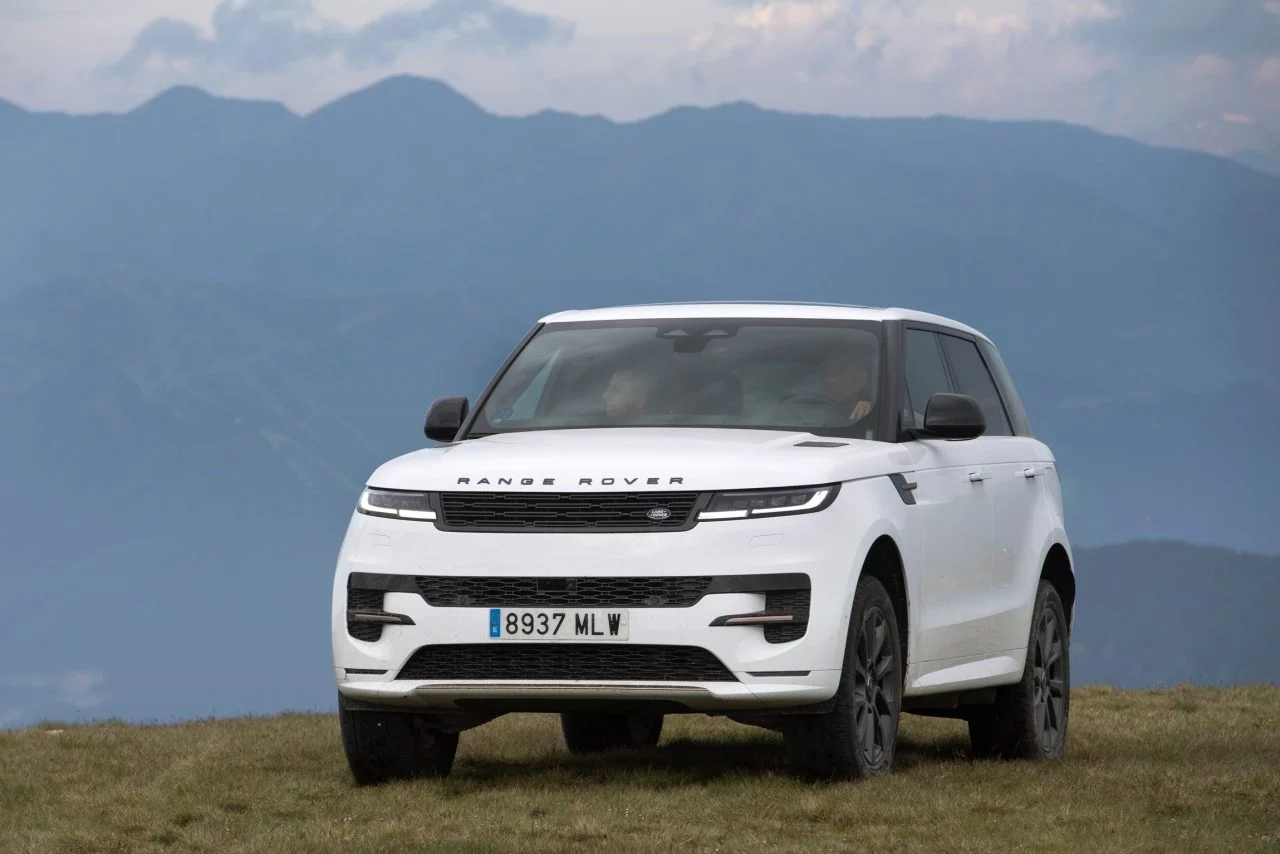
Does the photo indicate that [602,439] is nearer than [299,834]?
No

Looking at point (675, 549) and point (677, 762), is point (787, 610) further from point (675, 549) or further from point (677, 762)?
point (677, 762)

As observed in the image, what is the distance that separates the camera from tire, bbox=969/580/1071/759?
1055 centimetres

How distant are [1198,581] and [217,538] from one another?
62.9m

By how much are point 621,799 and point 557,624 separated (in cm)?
72

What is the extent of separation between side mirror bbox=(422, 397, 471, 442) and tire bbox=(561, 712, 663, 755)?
193 cm

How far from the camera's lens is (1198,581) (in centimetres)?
12269

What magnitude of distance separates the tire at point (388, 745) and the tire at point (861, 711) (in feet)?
5.06

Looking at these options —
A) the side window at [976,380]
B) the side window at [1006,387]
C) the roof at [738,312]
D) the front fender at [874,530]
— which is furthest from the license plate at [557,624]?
the side window at [1006,387]

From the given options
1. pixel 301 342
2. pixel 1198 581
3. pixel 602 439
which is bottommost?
pixel 1198 581

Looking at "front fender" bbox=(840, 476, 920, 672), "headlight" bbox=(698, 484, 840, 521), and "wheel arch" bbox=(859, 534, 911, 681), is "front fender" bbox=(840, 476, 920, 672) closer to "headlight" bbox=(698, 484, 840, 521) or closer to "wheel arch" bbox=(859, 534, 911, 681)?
"wheel arch" bbox=(859, 534, 911, 681)

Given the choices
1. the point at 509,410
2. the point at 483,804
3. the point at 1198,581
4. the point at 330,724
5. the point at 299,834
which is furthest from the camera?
the point at 1198,581

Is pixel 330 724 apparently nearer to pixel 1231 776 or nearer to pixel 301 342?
pixel 1231 776

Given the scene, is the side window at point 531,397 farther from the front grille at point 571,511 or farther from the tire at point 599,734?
the tire at point 599,734

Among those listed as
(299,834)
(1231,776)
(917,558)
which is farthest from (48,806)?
(1231,776)
